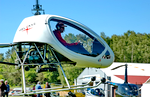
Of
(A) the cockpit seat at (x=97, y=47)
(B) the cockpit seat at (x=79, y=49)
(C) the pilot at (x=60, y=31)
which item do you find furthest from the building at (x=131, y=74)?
(C) the pilot at (x=60, y=31)

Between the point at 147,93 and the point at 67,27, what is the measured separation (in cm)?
825

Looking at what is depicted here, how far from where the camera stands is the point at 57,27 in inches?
457

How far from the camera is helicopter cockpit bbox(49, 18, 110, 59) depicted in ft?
38.6

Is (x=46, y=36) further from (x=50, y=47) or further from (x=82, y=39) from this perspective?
(x=82, y=39)

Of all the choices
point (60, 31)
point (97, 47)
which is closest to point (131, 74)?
point (97, 47)

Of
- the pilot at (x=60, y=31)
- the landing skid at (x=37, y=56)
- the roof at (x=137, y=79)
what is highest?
the pilot at (x=60, y=31)

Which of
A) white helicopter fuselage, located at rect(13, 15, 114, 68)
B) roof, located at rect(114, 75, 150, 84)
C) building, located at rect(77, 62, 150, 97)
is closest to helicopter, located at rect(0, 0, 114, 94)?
white helicopter fuselage, located at rect(13, 15, 114, 68)

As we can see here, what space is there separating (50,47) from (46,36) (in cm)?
67

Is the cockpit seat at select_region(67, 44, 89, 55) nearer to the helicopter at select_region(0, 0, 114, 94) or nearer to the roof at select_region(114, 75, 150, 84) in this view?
the helicopter at select_region(0, 0, 114, 94)

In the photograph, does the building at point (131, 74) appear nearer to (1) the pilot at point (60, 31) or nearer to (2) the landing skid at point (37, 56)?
(2) the landing skid at point (37, 56)

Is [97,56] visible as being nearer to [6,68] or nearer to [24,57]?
[24,57]

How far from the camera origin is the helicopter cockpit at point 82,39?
463 inches

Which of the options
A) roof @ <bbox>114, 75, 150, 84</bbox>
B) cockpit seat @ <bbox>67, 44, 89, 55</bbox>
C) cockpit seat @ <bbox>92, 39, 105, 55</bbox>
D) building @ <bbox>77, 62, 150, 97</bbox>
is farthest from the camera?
roof @ <bbox>114, 75, 150, 84</bbox>

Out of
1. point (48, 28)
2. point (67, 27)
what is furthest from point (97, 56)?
point (48, 28)
